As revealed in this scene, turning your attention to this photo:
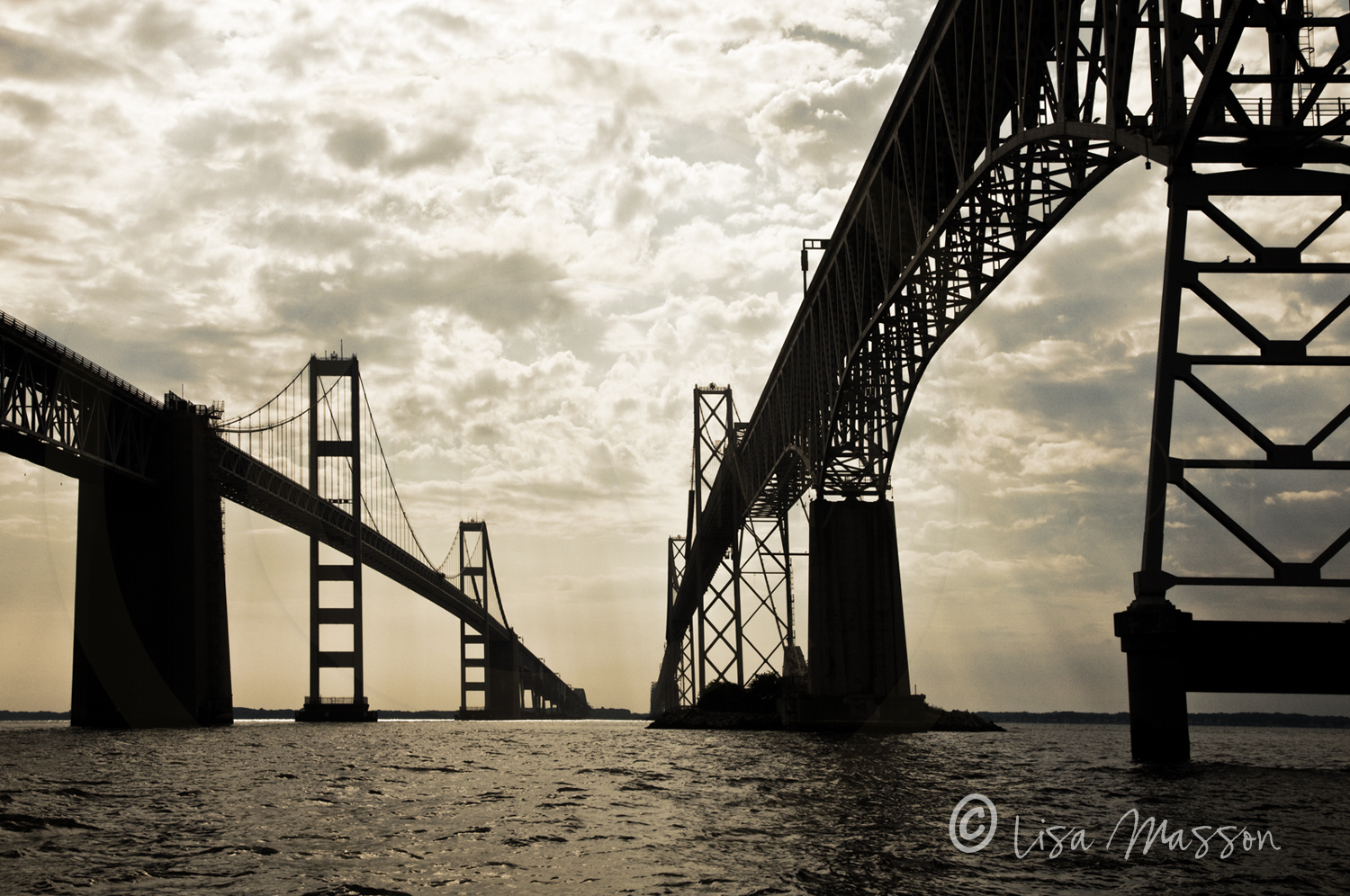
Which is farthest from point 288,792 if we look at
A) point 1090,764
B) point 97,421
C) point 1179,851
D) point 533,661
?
point 533,661

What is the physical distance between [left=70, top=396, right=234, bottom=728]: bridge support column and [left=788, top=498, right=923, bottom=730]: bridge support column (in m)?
28.9

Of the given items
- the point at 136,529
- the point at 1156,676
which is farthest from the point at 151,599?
the point at 1156,676

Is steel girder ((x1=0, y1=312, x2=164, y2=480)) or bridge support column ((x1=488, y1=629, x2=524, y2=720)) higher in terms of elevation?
steel girder ((x1=0, y1=312, x2=164, y2=480))

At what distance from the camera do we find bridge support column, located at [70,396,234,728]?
53.5 metres

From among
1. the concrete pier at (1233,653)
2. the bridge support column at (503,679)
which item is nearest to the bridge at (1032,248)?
the concrete pier at (1233,653)

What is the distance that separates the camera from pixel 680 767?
26.9 meters

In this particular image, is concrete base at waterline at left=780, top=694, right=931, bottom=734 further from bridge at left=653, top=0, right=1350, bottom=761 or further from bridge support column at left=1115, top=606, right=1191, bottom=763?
bridge support column at left=1115, top=606, right=1191, bottom=763

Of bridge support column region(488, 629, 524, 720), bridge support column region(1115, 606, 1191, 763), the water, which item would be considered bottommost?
bridge support column region(488, 629, 524, 720)

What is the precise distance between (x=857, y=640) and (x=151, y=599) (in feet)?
106

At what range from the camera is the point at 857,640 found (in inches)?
1710

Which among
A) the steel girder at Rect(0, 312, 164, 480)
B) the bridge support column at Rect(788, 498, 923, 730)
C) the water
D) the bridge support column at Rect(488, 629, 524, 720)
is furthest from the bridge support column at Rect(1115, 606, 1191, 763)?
the bridge support column at Rect(488, 629, 524, 720)

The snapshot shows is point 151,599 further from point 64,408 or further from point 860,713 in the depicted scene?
point 860,713

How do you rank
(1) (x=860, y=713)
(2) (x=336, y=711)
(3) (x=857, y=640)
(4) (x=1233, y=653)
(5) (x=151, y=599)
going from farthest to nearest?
(2) (x=336, y=711) → (5) (x=151, y=599) → (3) (x=857, y=640) → (1) (x=860, y=713) → (4) (x=1233, y=653)

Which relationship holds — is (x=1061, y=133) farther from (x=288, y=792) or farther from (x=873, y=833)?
(x=288, y=792)
